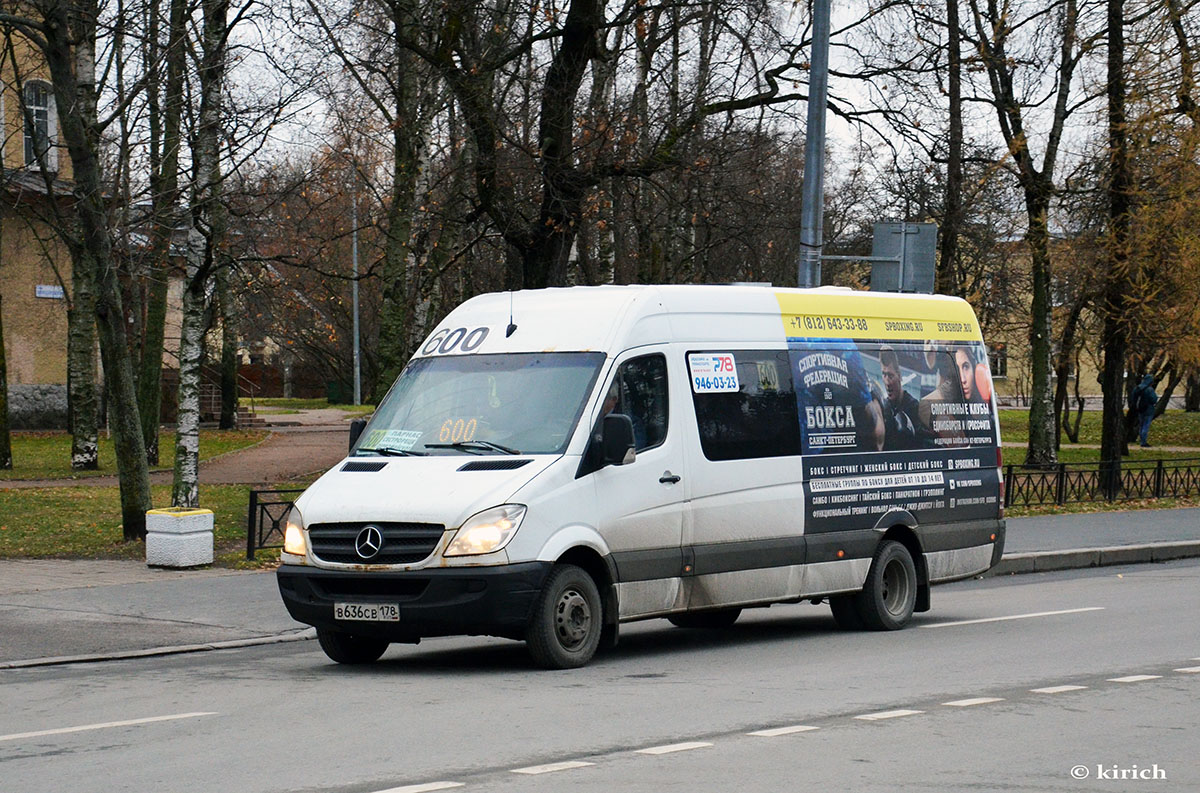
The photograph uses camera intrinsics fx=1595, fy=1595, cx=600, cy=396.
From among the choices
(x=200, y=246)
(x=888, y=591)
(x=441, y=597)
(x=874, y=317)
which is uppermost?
(x=200, y=246)

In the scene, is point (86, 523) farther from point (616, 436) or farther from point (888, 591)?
point (616, 436)

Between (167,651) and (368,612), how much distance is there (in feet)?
7.68

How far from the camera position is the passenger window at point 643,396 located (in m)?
10.9

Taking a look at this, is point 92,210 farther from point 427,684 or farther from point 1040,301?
point 1040,301

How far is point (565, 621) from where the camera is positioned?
10.2 metres

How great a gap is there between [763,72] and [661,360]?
38.3ft

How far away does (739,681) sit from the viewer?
9.80m

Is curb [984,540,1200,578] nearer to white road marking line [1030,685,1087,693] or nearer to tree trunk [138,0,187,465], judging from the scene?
white road marking line [1030,685,1087,693]

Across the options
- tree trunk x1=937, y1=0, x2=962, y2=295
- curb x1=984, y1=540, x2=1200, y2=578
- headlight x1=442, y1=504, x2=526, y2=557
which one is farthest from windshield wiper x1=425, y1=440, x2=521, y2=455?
tree trunk x1=937, y1=0, x2=962, y2=295

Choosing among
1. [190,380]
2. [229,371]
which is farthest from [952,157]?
[229,371]

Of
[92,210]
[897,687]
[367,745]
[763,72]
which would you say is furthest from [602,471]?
[763,72]

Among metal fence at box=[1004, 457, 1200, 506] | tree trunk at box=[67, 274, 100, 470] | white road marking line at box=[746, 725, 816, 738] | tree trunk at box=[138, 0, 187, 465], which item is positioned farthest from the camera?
tree trunk at box=[67, 274, 100, 470]

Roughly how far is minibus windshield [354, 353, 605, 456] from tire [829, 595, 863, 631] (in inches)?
132

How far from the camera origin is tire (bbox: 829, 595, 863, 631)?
12.9 metres
